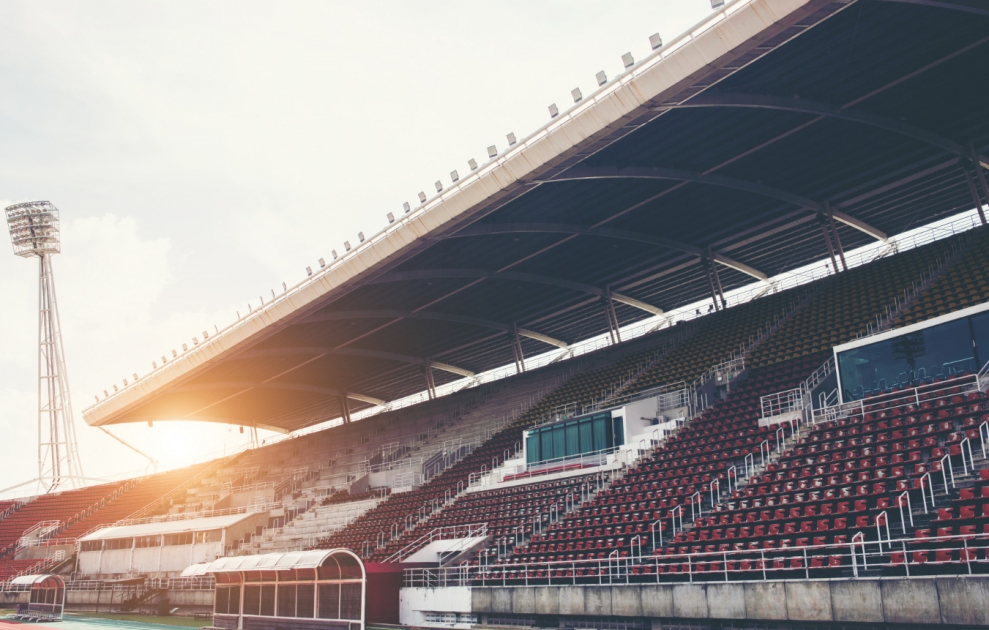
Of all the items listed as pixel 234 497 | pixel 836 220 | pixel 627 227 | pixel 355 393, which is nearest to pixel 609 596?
pixel 627 227

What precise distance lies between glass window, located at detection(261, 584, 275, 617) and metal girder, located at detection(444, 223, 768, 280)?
1331 cm

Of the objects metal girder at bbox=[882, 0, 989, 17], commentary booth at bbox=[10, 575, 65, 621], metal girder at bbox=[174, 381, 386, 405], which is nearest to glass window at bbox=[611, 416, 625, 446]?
metal girder at bbox=[882, 0, 989, 17]

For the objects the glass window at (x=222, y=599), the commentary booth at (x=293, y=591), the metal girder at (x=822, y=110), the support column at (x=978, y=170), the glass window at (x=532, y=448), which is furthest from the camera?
the glass window at (x=532, y=448)

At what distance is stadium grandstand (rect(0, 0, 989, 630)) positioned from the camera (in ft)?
61.6

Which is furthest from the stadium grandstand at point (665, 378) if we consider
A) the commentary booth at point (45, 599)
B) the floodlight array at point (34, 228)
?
the floodlight array at point (34, 228)

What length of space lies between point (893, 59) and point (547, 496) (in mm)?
17566

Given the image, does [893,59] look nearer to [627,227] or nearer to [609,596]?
[627,227]

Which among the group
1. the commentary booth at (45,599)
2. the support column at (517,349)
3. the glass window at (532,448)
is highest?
the support column at (517,349)

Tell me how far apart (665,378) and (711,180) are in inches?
320

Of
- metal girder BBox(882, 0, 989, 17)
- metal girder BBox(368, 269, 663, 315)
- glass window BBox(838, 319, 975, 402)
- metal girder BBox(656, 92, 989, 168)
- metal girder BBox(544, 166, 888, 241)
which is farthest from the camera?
metal girder BBox(368, 269, 663, 315)

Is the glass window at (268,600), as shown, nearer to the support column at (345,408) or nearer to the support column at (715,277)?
the support column at (715,277)

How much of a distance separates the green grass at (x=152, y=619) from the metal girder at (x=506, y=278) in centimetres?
1471

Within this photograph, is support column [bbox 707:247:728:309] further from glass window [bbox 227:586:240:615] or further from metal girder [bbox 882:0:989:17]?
glass window [bbox 227:586:240:615]

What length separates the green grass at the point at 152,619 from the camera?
104 feet
